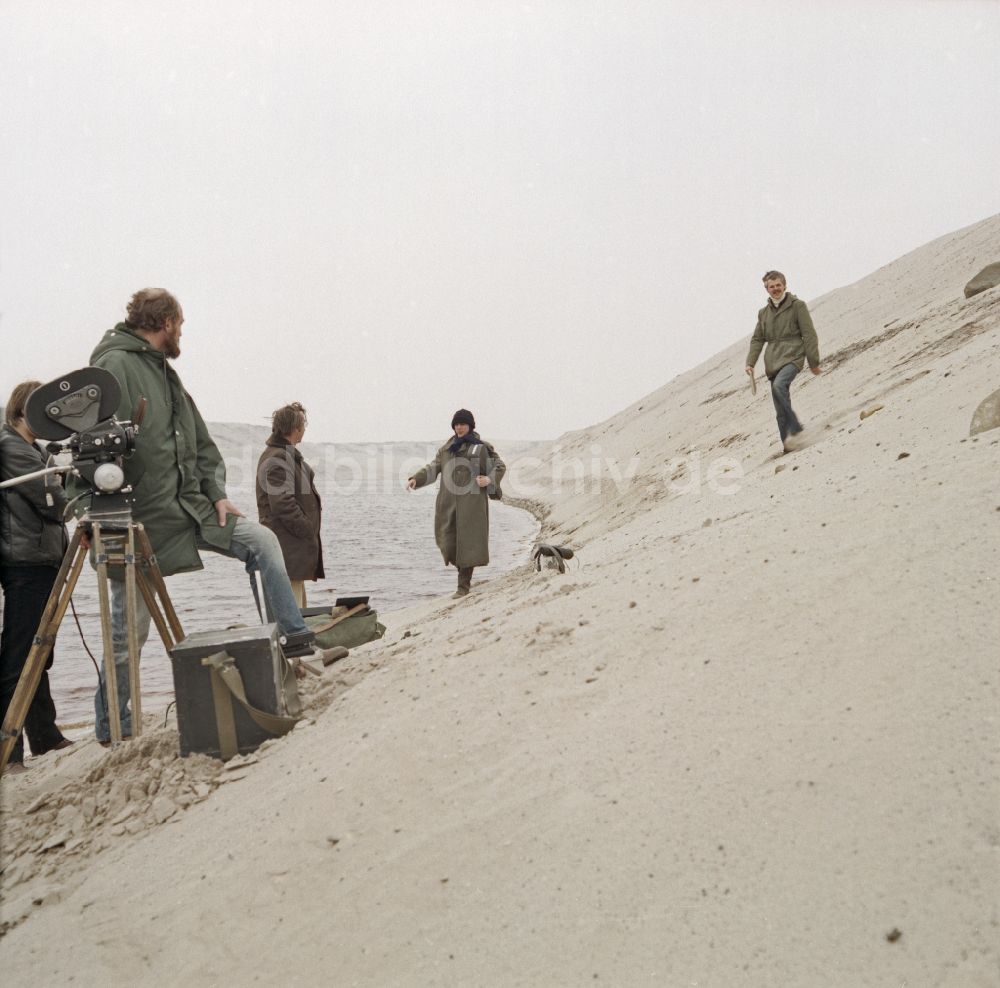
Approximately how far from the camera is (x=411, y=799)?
8.97 feet

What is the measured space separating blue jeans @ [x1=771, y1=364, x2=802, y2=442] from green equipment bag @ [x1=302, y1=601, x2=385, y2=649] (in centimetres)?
504

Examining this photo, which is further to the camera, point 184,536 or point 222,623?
point 222,623

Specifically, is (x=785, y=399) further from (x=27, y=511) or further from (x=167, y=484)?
(x=27, y=511)

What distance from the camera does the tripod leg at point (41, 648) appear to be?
135 inches

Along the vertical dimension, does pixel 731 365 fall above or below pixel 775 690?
above

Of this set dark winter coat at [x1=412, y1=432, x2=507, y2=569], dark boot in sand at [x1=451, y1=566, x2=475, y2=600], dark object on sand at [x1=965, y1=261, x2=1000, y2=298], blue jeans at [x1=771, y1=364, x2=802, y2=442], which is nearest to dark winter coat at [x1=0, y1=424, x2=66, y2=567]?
dark winter coat at [x1=412, y1=432, x2=507, y2=569]

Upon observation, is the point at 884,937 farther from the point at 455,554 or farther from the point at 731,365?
the point at 731,365

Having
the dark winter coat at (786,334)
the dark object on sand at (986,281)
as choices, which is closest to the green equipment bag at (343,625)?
the dark winter coat at (786,334)

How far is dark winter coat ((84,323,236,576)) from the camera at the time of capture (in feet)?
12.5

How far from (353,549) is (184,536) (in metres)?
14.1

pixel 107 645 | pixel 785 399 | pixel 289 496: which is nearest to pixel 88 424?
pixel 107 645

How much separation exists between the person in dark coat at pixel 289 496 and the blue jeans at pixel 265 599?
5.62ft

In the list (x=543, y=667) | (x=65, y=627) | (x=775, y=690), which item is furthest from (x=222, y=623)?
(x=775, y=690)

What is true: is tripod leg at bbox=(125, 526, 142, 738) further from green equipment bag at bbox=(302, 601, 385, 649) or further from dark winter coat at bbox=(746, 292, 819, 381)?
dark winter coat at bbox=(746, 292, 819, 381)
